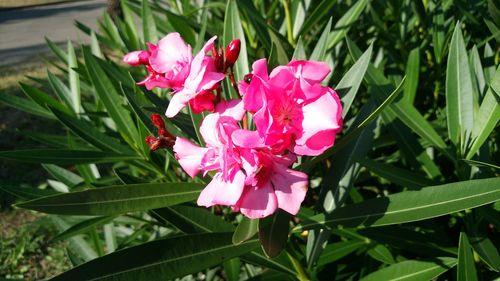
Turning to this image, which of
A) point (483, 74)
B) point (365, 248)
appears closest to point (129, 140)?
point (365, 248)

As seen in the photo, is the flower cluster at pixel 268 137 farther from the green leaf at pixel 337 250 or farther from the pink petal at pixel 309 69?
the green leaf at pixel 337 250

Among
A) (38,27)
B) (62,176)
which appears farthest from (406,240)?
(38,27)

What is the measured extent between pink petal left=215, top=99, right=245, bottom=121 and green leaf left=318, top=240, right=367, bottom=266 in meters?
0.59

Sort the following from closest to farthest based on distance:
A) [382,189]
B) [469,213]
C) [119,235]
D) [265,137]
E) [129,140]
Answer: [265,137] → [469,213] → [129,140] → [382,189] → [119,235]

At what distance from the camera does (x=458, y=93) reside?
1.00 m

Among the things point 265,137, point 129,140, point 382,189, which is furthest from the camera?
point 382,189

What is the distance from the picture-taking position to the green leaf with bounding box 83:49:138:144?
4.05ft

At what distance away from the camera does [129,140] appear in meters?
1.28

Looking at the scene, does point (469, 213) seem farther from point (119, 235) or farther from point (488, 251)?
point (119, 235)

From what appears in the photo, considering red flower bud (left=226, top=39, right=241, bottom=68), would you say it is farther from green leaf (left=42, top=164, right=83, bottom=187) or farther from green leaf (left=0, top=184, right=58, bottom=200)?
green leaf (left=42, top=164, right=83, bottom=187)

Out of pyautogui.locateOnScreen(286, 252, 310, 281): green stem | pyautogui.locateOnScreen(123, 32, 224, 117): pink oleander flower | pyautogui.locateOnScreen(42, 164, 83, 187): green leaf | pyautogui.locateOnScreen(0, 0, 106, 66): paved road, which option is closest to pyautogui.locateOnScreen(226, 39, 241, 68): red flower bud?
pyautogui.locateOnScreen(123, 32, 224, 117): pink oleander flower

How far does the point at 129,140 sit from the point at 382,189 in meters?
0.76

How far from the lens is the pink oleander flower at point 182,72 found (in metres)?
0.73

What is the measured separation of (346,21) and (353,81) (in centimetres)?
65
